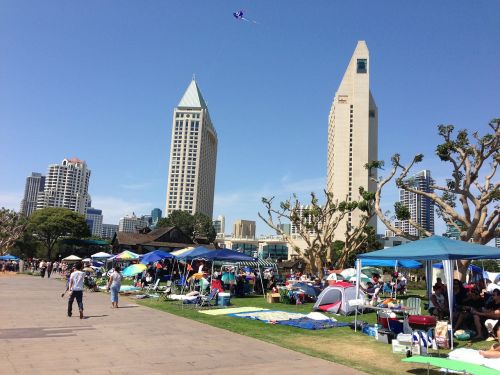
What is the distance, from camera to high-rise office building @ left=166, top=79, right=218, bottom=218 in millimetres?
167250

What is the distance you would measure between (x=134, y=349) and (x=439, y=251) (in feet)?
25.7

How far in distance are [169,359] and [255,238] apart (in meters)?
155

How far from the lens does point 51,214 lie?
235ft

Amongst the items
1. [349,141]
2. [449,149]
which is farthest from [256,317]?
[349,141]

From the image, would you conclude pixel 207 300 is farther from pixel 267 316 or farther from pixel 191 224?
pixel 191 224

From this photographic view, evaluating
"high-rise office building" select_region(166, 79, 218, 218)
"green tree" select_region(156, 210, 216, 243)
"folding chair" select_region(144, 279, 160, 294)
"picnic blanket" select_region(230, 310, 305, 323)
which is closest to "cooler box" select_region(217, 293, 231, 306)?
"picnic blanket" select_region(230, 310, 305, 323)

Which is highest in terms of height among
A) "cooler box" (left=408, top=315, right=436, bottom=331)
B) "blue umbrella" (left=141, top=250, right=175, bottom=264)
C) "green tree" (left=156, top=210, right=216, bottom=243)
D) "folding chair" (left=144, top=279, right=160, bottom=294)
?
"green tree" (left=156, top=210, right=216, bottom=243)

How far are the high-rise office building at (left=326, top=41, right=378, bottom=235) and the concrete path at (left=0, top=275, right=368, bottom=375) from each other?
129911 millimetres

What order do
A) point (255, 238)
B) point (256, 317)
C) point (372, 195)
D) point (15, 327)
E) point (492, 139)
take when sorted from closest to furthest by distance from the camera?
point (15, 327), point (256, 317), point (492, 139), point (372, 195), point (255, 238)

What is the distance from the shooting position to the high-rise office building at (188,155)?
549ft

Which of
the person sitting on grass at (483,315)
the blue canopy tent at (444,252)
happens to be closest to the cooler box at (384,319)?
the blue canopy tent at (444,252)

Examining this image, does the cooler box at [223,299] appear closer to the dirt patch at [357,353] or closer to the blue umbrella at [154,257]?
the dirt patch at [357,353]

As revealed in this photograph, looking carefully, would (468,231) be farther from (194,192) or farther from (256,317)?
(194,192)

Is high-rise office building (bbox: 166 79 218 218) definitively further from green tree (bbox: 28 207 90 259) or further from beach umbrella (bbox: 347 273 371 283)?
beach umbrella (bbox: 347 273 371 283)
